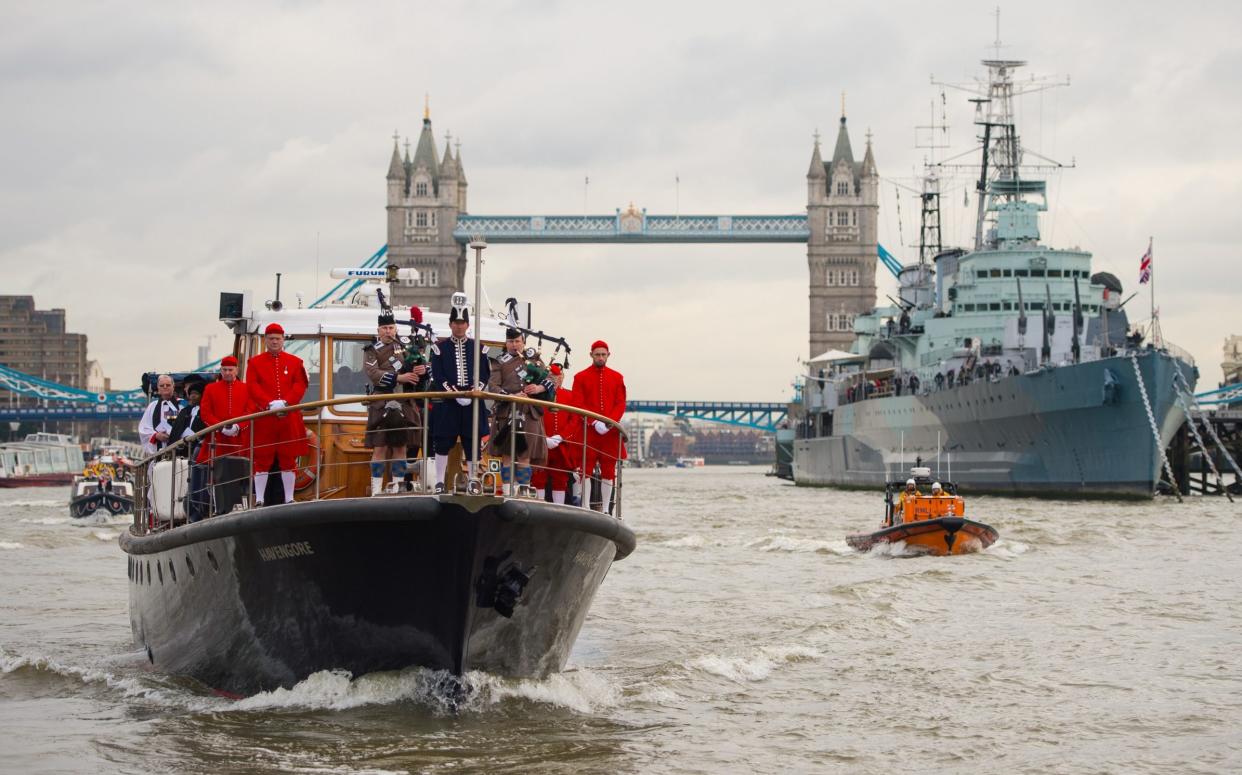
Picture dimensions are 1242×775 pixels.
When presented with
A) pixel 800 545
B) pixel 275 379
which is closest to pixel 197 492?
pixel 275 379

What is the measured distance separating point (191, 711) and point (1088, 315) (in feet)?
159

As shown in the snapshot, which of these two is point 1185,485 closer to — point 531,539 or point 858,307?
point 531,539

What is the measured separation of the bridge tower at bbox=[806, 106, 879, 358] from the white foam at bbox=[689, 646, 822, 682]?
143 meters

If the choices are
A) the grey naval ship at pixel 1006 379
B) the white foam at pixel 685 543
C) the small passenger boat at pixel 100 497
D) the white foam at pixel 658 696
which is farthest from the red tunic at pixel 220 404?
the small passenger boat at pixel 100 497

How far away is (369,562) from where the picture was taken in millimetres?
10109

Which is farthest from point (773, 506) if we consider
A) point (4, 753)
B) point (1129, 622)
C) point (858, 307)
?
point (858, 307)

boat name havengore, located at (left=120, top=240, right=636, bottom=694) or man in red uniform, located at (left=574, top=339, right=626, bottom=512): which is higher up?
man in red uniform, located at (left=574, top=339, right=626, bottom=512)

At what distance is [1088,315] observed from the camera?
55.6 m

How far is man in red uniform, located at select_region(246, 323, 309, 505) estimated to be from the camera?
35.7 ft

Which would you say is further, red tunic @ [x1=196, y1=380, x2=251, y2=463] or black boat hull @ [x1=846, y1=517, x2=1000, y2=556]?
black boat hull @ [x1=846, y1=517, x2=1000, y2=556]

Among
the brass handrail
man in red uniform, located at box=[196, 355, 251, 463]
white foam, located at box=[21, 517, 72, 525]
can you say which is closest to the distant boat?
white foam, located at box=[21, 517, 72, 525]

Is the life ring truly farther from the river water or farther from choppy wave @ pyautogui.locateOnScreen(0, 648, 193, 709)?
choppy wave @ pyautogui.locateOnScreen(0, 648, 193, 709)

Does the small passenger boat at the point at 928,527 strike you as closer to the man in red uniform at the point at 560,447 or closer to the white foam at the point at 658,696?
the white foam at the point at 658,696

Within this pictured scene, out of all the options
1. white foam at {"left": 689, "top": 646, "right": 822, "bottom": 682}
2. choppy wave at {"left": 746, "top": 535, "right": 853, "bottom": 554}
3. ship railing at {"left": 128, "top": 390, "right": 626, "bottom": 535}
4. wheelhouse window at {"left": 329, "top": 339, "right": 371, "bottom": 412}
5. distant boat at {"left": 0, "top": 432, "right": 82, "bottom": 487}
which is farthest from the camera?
distant boat at {"left": 0, "top": 432, "right": 82, "bottom": 487}
